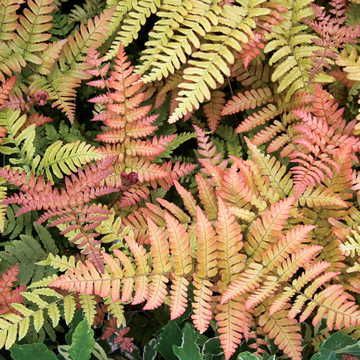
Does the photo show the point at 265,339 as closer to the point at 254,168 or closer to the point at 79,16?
the point at 254,168

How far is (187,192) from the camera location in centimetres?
259

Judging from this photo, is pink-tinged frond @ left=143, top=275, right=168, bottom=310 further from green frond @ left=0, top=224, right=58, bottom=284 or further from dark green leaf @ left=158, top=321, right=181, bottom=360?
green frond @ left=0, top=224, right=58, bottom=284

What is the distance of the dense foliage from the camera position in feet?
7.48

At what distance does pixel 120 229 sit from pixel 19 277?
0.53 m

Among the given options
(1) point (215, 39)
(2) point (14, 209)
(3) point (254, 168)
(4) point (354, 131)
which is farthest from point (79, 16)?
(4) point (354, 131)

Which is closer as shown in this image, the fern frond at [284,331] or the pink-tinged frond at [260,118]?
the fern frond at [284,331]

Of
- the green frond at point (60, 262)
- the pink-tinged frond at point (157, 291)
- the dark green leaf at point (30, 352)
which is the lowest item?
the dark green leaf at point (30, 352)

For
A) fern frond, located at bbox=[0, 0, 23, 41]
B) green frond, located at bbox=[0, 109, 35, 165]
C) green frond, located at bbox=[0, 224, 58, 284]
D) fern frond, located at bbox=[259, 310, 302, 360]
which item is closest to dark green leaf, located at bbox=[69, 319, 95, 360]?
green frond, located at bbox=[0, 224, 58, 284]

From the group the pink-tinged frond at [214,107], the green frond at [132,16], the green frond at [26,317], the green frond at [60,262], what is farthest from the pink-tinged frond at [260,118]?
the green frond at [26,317]

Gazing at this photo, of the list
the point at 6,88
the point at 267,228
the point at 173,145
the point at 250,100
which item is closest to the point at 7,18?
the point at 6,88

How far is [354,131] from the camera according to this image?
258 centimetres

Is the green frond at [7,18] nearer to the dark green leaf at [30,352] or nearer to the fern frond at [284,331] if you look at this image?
the dark green leaf at [30,352]

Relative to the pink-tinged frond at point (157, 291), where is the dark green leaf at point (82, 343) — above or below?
below

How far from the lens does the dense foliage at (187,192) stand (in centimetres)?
228
